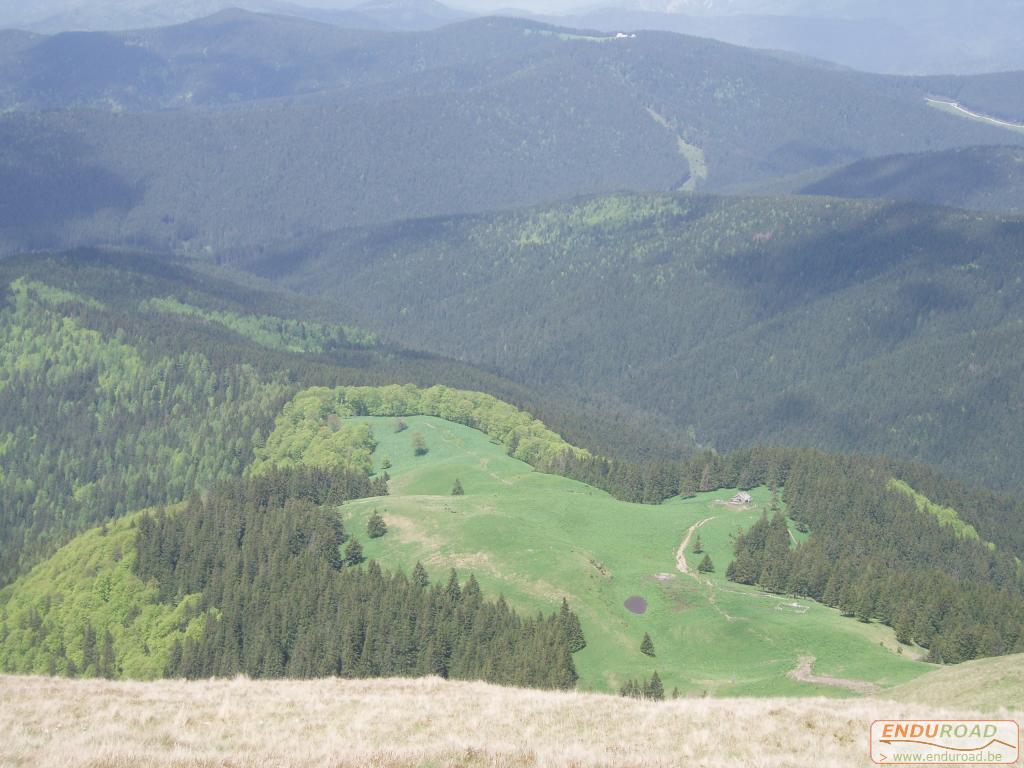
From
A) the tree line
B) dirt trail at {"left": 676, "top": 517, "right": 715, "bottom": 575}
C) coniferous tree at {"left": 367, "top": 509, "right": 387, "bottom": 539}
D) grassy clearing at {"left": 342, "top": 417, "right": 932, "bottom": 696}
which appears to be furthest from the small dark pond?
coniferous tree at {"left": 367, "top": 509, "right": 387, "bottom": 539}

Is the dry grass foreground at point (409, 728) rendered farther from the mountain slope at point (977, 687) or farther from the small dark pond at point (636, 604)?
the small dark pond at point (636, 604)

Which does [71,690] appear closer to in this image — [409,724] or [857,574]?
[409,724]

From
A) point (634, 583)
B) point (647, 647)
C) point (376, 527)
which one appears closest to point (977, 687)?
point (647, 647)

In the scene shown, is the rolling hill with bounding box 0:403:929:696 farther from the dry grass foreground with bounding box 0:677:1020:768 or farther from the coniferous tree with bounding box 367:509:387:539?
the dry grass foreground with bounding box 0:677:1020:768

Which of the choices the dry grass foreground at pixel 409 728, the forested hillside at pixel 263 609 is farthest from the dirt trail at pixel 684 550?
the dry grass foreground at pixel 409 728

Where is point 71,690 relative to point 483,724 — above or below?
below

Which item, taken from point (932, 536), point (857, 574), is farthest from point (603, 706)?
point (932, 536)

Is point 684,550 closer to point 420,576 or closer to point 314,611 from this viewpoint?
point 420,576
